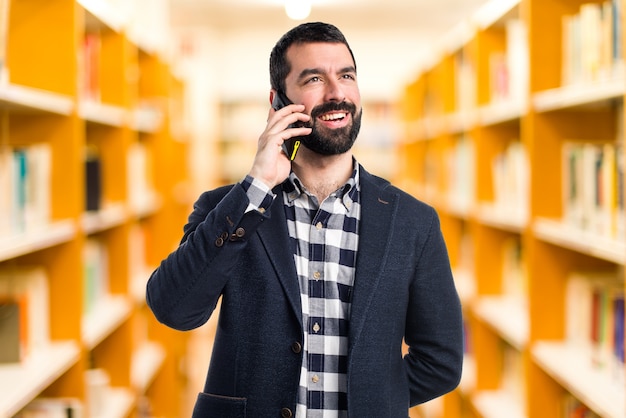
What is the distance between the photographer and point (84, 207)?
3318 mm

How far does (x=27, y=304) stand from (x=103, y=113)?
1.03m

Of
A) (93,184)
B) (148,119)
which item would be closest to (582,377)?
(93,184)

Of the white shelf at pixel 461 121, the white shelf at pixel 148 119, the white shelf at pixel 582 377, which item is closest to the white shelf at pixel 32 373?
the white shelf at pixel 582 377

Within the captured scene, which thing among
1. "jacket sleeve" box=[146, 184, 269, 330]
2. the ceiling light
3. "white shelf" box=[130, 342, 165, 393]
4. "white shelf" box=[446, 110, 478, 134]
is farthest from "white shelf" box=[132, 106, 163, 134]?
the ceiling light

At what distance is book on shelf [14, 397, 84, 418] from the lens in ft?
8.64

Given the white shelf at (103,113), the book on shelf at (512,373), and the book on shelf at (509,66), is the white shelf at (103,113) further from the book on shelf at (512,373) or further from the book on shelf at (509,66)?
the book on shelf at (512,373)

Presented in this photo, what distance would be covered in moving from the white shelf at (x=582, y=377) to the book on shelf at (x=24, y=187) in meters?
1.88

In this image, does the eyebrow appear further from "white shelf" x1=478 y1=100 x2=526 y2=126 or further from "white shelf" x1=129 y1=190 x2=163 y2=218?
"white shelf" x1=129 y1=190 x2=163 y2=218

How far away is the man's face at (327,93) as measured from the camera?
5.49 ft

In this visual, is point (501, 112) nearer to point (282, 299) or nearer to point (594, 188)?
point (594, 188)

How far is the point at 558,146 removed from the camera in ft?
9.31

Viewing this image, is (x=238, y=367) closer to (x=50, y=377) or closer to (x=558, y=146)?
(x=50, y=377)

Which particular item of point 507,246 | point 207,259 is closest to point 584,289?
point 507,246

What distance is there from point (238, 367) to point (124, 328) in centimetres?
224
